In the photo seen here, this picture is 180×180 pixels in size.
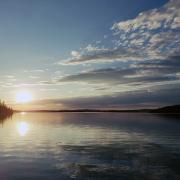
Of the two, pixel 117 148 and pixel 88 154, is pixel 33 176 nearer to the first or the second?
pixel 88 154

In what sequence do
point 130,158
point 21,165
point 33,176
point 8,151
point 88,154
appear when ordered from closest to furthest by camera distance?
point 33,176, point 21,165, point 130,158, point 88,154, point 8,151

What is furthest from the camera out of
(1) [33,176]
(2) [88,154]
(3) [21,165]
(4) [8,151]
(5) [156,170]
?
(4) [8,151]

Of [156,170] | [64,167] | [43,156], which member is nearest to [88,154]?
[43,156]

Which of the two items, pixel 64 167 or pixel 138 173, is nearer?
pixel 138 173

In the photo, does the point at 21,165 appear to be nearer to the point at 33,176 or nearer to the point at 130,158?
the point at 33,176

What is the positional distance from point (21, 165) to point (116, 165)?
8.49m

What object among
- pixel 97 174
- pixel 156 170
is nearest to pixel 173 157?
pixel 156 170

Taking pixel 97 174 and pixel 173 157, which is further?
pixel 173 157

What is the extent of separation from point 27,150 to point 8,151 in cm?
225

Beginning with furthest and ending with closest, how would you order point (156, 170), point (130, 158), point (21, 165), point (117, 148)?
point (117, 148) < point (130, 158) < point (21, 165) < point (156, 170)

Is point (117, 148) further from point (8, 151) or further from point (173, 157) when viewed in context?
point (8, 151)

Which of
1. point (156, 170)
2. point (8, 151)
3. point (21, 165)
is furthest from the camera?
point (8, 151)

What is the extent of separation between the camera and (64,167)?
28922 millimetres

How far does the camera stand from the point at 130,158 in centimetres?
3394
